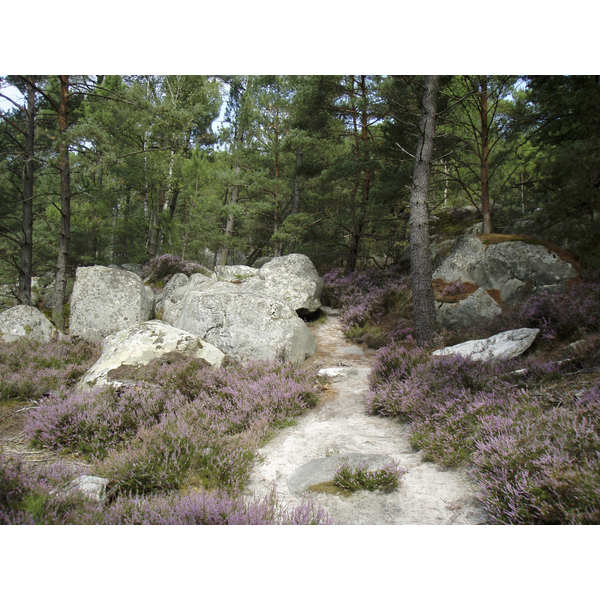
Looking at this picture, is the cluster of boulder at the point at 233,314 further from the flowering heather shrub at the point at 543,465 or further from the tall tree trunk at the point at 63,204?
the flowering heather shrub at the point at 543,465

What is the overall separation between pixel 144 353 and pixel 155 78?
20.9 metres

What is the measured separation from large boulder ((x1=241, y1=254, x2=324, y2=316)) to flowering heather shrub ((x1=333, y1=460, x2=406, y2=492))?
8.72m

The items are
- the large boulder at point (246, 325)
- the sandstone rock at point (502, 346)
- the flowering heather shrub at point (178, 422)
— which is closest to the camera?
the flowering heather shrub at point (178, 422)

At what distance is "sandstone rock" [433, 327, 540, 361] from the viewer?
554 cm

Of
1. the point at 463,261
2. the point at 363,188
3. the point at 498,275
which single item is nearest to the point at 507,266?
the point at 498,275

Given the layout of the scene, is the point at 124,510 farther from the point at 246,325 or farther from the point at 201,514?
the point at 246,325

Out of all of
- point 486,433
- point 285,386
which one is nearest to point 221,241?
point 285,386

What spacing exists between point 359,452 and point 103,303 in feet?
29.2

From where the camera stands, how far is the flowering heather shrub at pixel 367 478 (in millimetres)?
3340

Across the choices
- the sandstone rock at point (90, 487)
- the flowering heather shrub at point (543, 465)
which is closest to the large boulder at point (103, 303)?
the sandstone rock at point (90, 487)

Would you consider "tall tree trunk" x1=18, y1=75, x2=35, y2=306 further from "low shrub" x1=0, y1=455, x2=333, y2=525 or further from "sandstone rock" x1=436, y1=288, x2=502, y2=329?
"sandstone rock" x1=436, y1=288, x2=502, y2=329

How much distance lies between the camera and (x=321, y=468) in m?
3.75

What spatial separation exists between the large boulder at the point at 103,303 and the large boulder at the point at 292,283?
350 centimetres
